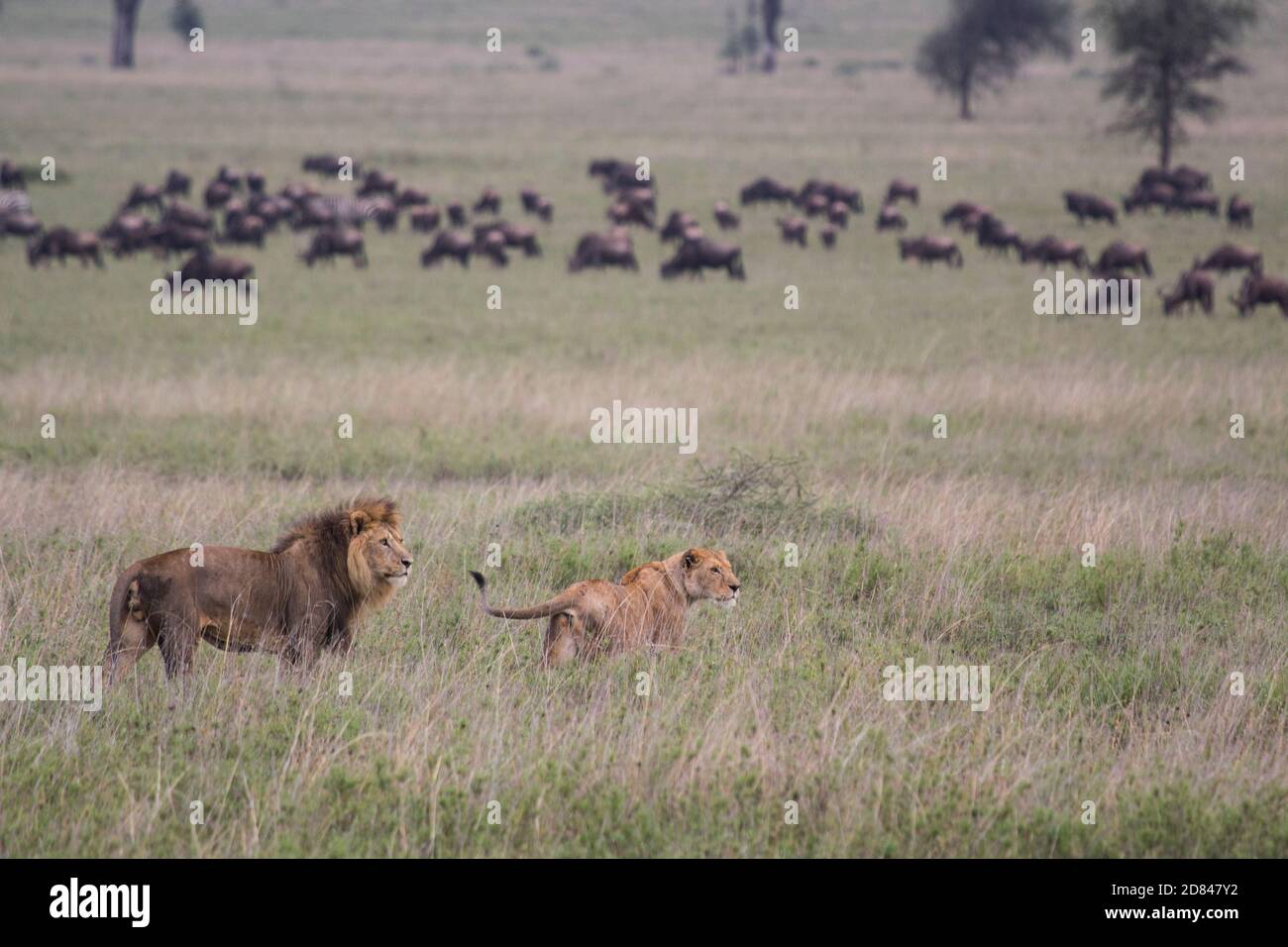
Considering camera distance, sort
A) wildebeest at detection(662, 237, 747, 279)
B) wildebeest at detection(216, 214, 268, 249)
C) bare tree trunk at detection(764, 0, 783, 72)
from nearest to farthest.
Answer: wildebeest at detection(662, 237, 747, 279) < wildebeest at detection(216, 214, 268, 249) < bare tree trunk at detection(764, 0, 783, 72)

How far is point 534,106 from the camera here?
68125mm

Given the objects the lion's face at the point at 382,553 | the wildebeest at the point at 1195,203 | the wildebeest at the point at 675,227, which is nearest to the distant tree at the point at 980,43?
the wildebeest at the point at 1195,203

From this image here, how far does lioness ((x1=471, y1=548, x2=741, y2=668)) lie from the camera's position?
22.5 ft

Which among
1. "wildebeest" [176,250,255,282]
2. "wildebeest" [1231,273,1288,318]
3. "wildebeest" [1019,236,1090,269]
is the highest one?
"wildebeest" [1019,236,1090,269]

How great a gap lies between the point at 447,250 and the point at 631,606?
25290 mm

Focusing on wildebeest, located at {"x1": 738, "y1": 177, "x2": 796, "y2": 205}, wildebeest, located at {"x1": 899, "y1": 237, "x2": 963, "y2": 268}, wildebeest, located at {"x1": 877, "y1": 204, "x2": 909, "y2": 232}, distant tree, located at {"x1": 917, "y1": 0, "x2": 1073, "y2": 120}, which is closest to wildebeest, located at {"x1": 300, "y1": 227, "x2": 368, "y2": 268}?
wildebeest, located at {"x1": 899, "y1": 237, "x2": 963, "y2": 268}

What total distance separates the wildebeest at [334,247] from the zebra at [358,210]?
4.45 m

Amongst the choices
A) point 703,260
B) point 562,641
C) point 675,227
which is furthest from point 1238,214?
point 562,641

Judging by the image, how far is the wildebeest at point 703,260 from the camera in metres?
29.9

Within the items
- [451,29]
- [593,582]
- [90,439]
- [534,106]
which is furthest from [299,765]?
[451,29]

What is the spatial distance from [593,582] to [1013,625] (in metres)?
2.40

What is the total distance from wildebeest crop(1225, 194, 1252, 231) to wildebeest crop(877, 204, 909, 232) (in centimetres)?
779

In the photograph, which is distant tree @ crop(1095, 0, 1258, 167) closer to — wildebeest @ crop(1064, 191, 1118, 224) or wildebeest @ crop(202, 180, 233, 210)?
wildebeest @ crop(1064, 191, 1118, 224)

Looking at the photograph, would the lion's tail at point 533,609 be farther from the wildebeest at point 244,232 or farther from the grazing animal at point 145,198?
Answer: the grazing animal at point 145,198
